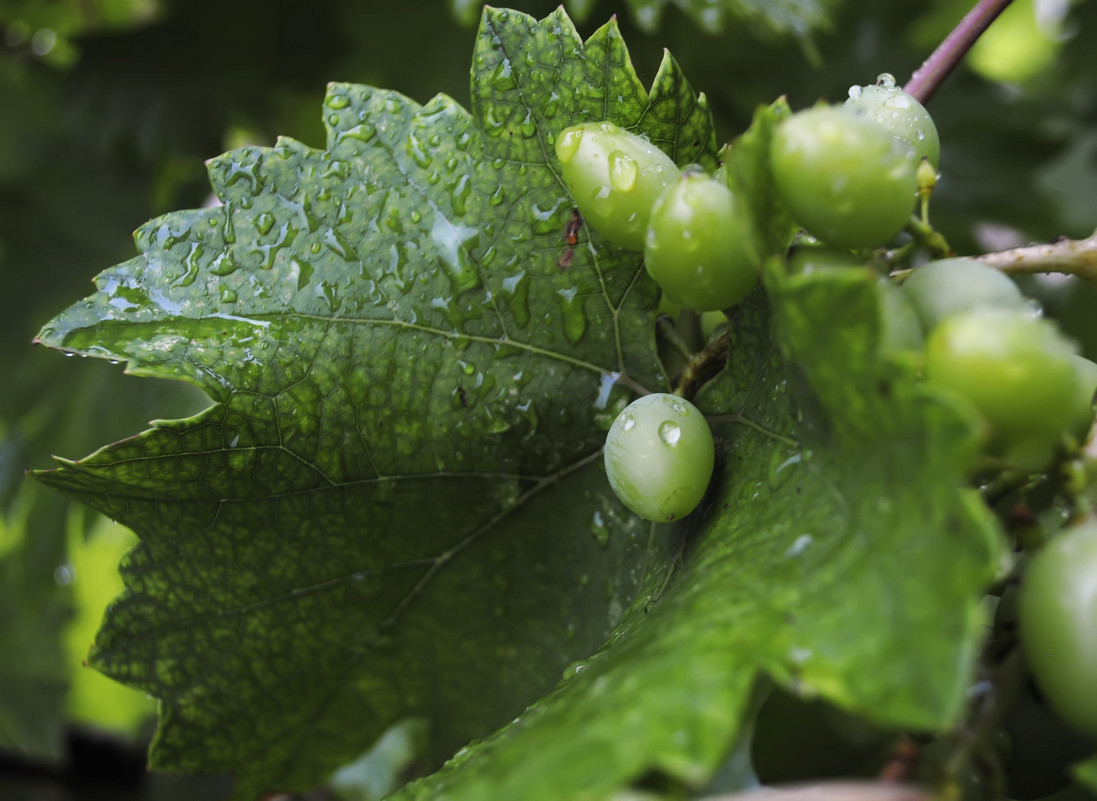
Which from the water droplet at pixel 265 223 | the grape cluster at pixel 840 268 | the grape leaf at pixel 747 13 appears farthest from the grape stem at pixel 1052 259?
the grape leaf at pixel 747 13

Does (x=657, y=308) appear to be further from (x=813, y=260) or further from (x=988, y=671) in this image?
(x=988, y=671)

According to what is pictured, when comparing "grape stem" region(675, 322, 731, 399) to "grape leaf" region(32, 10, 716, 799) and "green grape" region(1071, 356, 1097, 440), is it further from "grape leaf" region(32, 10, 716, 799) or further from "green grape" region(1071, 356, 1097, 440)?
"green grape" region(1071, 356, 1097, 440)

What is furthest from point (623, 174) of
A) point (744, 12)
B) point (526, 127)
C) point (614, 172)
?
point (744, 12)

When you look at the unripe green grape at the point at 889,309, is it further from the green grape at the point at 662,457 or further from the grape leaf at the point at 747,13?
the grape leaf at the point at 747,13

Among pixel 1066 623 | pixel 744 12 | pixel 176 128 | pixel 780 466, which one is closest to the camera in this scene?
pixel 1066 623

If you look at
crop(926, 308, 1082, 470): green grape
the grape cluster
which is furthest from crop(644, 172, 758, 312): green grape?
crop(926, 308, 1082, 470): green grape

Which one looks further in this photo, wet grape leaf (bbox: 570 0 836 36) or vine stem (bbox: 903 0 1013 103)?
wet grape leaf (bbox: 570 0 836 36)

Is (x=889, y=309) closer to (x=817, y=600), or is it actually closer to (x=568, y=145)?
(x=817, y=600)

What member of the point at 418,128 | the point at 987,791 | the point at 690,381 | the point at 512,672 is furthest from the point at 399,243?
the point at 987,791
